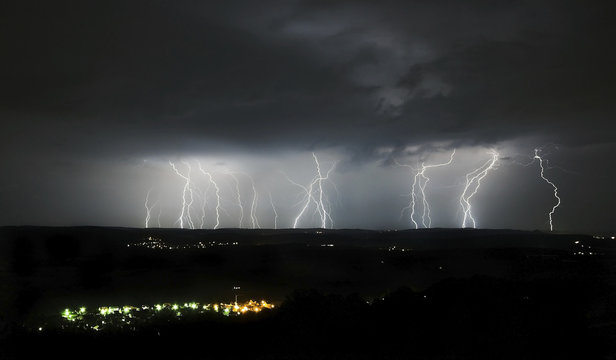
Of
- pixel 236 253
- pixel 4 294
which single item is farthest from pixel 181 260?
pixel 4 294

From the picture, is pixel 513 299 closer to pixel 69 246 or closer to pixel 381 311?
pixel 381 311

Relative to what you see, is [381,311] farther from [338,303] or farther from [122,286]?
[122,286]

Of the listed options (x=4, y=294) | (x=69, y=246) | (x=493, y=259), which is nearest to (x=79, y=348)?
(x=4, y=294)

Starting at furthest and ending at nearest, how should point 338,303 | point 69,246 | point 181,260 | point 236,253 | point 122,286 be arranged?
1. point 69,246
2. point 236,253
3. point 181,260
4. point 122,286
5. point 338,303

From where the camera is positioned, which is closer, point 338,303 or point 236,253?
point 338,303

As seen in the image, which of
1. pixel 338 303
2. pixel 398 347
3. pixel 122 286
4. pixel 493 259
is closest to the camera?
pixel 398 347

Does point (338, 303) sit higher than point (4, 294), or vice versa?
point (338, 303)

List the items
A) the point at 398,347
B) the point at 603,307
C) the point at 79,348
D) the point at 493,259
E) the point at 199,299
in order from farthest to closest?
the point at 493,259 → the point at 199,299 → the point at 603,307 → the point at 79,348 → the point at 398,347

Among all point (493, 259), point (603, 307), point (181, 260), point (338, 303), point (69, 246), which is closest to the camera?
point (338, 303)

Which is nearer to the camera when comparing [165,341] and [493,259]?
[165,341]
